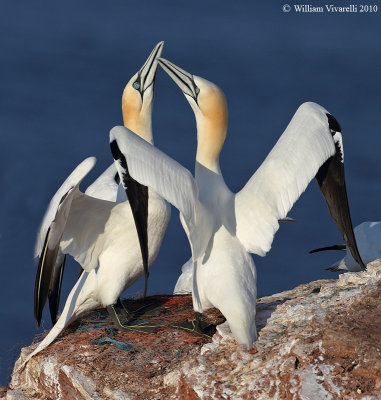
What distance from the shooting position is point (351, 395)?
5.73m

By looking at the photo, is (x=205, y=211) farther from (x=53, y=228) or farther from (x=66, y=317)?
(x=66, y=317)

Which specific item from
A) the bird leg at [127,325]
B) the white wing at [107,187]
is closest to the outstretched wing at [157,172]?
the bird leg at [127,325]

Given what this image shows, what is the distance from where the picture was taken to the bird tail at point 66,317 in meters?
7.42

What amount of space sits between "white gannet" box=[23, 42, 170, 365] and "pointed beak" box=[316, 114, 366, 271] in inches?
48.1

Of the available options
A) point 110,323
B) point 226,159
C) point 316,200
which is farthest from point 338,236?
point 110,323

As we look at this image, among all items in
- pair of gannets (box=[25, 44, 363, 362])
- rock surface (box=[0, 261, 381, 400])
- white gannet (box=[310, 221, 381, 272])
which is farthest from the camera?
white gannet (box=[310, 221, 381, 272])

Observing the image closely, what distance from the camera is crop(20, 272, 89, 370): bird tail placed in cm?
742

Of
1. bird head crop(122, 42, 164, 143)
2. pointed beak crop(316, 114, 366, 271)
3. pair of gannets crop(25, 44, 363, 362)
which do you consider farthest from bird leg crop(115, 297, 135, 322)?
pointed beak crop(316, 114, 366, 271)

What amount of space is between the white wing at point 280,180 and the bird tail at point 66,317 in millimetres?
1513

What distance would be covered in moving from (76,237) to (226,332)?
5.05 feet

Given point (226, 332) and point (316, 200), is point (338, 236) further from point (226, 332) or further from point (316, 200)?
point (226, 332)

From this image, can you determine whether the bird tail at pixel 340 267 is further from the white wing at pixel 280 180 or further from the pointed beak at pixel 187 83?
the pointed beak at pixel 187 83

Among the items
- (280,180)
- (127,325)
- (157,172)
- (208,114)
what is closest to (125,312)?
(127,325)

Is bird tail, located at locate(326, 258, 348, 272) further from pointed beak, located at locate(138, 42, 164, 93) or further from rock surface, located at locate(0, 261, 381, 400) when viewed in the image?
pointed beak, located at locate(138, 42, 164, 93)
